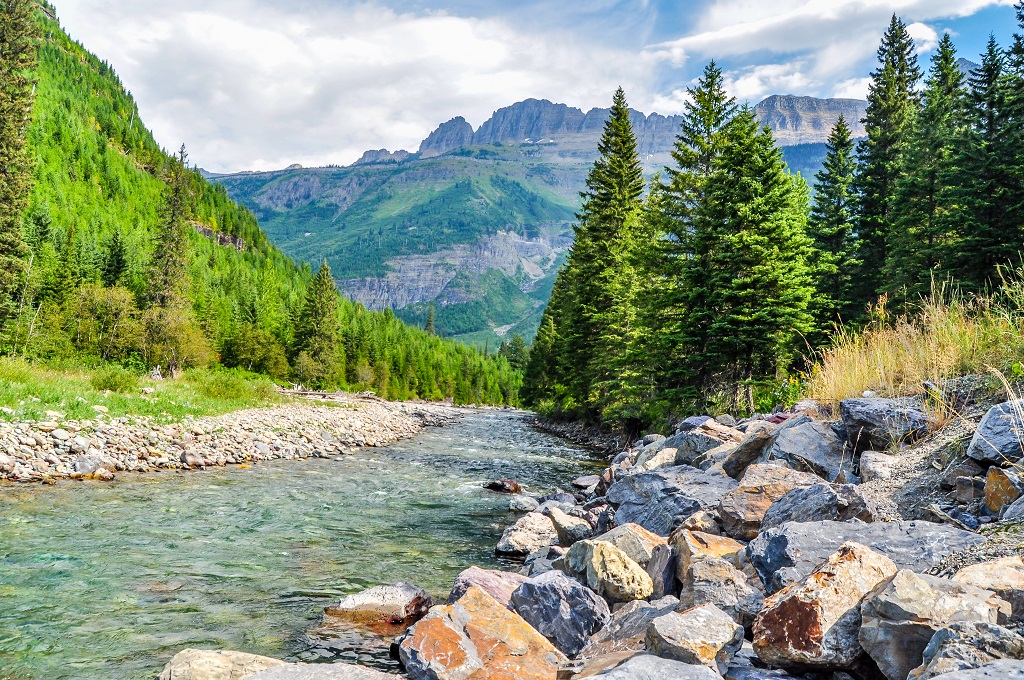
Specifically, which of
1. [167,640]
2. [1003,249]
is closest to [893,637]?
[167,640]

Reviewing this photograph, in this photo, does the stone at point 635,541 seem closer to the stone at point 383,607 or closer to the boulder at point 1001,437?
the stone at point 383,607

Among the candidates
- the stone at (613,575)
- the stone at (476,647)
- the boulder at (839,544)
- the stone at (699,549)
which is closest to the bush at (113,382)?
the stone at (476,647)

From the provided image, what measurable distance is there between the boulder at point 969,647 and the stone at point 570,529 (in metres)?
6.19

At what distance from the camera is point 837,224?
32.5 m

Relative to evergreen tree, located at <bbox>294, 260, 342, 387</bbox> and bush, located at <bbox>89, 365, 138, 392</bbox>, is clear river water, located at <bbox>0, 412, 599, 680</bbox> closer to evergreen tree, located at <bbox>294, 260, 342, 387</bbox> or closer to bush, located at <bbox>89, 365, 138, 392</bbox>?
bush, located at <bbox>89, 365, 138, 392</bbox>

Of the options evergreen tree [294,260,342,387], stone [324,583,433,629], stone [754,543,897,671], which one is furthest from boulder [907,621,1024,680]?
evergreen tree [294,260,342,387]

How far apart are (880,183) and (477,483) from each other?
31113mm

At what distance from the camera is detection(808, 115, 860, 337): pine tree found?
1167 inches

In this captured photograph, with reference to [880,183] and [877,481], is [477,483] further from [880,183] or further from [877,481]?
[880,183]

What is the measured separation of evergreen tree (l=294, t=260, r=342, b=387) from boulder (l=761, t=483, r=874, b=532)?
76.0 metres

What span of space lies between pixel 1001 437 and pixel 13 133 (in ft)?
155

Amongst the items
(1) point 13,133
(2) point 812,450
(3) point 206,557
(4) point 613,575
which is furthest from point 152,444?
(1) point 13,133

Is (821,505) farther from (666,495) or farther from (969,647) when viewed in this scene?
(666,495)

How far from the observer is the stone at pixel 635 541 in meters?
6.30
